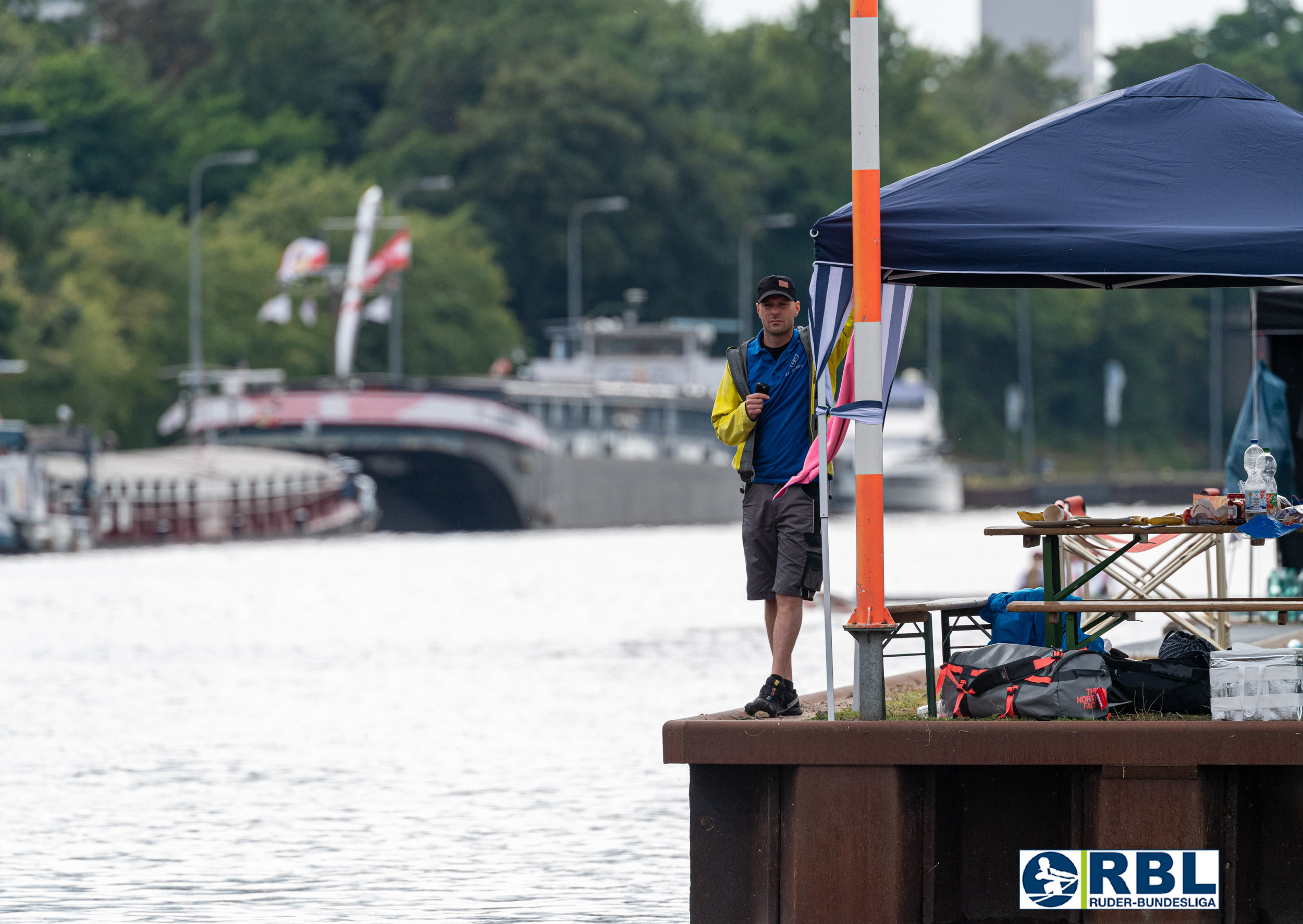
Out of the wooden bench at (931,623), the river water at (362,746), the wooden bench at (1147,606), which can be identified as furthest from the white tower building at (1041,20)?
the wooden bench at (1147,606)

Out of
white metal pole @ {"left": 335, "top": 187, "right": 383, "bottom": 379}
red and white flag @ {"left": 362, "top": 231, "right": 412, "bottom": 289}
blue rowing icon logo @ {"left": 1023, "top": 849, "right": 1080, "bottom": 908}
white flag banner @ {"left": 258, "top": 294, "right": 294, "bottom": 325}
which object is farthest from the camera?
white metal pole @ {"left": 335, "top": 187, "right": 383, "bottom": 379}

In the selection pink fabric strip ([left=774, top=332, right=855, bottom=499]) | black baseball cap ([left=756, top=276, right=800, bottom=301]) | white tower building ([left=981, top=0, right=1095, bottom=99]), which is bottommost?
pink fabric strip ([left=774, top=332, right=855, bottom=499])

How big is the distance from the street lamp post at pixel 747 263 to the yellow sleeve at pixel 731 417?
84.4m

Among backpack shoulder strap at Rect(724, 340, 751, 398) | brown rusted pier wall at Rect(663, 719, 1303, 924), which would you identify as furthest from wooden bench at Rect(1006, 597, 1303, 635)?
backpack shoulder strap at Rect(724, 340, 751, 398)

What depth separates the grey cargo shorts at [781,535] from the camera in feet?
32.2

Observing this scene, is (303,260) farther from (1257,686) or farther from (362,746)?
(1257,686)

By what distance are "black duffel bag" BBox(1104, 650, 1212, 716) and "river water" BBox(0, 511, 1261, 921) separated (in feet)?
6.94

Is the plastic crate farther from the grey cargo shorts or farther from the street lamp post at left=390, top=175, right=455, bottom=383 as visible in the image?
the street lamp post at left=390, top=175, right=455, bottom=383

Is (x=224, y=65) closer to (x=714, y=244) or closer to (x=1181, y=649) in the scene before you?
(x=714, y=244)

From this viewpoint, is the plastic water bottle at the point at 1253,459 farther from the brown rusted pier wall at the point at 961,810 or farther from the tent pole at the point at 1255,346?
the tent pole at the point at 1255,346

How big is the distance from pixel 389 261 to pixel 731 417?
6216cm

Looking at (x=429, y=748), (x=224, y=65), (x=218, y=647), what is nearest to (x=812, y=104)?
(x=224, y=65)

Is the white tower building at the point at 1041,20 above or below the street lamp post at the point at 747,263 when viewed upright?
above

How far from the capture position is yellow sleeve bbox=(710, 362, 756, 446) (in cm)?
983
